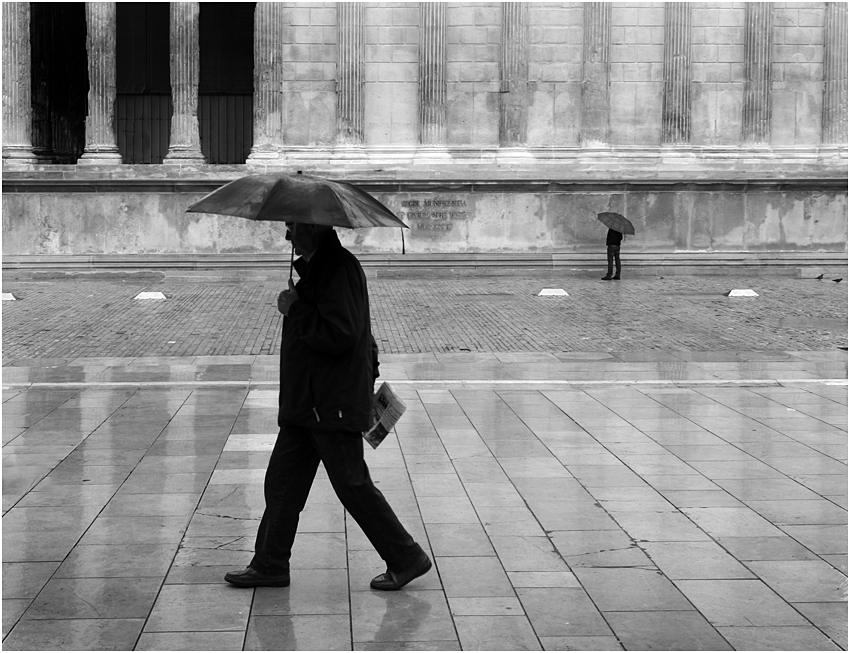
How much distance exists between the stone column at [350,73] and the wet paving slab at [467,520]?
16.0m

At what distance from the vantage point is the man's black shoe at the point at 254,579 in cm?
588

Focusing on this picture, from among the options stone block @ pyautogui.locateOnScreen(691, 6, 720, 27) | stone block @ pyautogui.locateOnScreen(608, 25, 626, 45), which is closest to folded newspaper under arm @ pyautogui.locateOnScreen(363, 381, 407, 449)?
stone block @ pyautogui.locateOnScreen(608, 25, 626, 45)

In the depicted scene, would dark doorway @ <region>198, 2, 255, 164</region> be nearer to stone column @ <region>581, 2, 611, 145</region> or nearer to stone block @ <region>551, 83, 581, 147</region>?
stone block @ <region>551, 83, 581, 147</region>

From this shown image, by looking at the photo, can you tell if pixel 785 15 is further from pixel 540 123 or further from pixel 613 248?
pixel 613 248

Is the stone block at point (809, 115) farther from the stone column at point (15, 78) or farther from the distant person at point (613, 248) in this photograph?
the stone column at point (15, 78)

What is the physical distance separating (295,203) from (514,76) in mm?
23029

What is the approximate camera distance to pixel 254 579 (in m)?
5.90

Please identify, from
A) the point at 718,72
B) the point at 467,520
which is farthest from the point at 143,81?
the point at 467,520

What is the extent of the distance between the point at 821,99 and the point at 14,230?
1890 cm

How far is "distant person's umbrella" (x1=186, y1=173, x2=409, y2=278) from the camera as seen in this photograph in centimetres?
551

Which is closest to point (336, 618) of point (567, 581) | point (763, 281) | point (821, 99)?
point (567, 581)

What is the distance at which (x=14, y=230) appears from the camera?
87.8ft

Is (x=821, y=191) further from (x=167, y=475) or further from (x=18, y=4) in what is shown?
(x=167, y=475)

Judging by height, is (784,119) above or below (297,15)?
below
